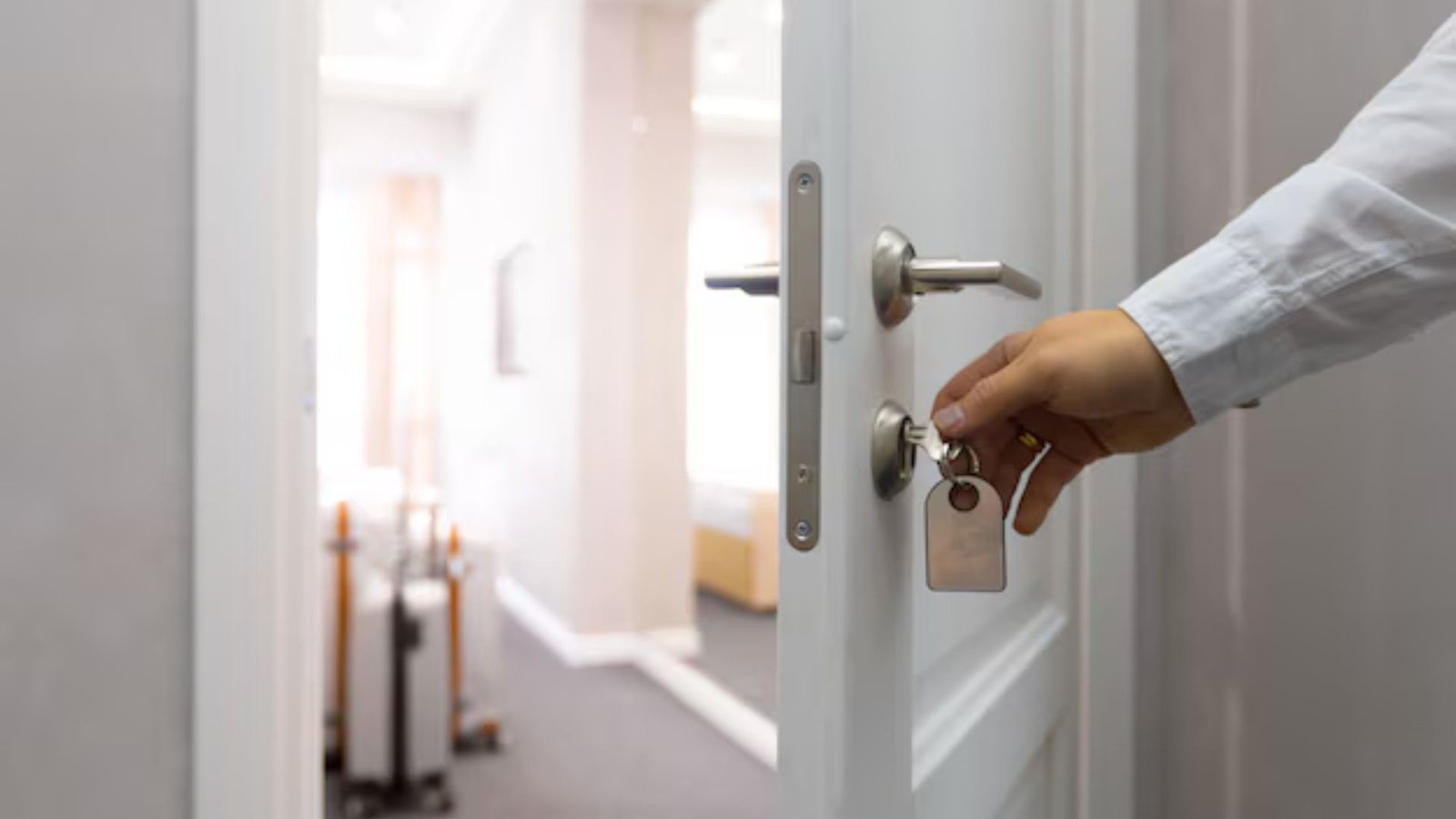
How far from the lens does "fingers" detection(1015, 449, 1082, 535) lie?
0.76 metres


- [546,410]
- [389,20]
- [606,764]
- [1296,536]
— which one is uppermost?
[389,20]

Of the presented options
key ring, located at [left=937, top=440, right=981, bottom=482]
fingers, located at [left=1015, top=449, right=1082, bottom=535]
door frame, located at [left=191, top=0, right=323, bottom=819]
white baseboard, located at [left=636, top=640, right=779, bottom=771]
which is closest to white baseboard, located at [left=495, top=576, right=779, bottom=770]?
white baseboard, located at [left=636, top=640, right=779, bottom=771]

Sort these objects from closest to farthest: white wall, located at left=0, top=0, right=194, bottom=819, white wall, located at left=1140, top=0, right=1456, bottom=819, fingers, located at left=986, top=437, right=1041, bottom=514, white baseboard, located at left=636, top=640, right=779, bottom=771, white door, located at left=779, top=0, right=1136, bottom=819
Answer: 1. white door, located at left=779, top=0, right=1136, bottom=819
2. fingers, located at left=986, top=437, right=1041, bottom=514
3. white wall, located at left=1140, top=0, right=1456, bottom=819
4. white wall, located at left=0, top=0, right=194, bottom=819
5. white baseboard, located at left=636, top=640, right=779, bottom=771

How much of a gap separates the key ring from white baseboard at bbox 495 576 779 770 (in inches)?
107

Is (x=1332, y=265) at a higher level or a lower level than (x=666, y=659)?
higher

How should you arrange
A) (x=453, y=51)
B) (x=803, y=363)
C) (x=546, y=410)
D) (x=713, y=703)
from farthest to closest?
(x=453, y=51), (x=546, y=410), (x=713, y=703), (x=803, y=363)

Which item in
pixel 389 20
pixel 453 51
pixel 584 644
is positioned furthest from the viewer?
pixel 453 51

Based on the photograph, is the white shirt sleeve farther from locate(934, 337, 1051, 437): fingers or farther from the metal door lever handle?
the metal door lever handle

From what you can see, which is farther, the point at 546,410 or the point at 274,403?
the point at 546,410

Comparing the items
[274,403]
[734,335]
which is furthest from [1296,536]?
[734,335]

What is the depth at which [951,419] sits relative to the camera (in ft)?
2.13

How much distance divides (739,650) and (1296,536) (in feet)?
11.6

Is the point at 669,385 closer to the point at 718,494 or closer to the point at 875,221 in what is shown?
the point at 718,494

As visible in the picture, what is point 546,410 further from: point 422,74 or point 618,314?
point 422,74
